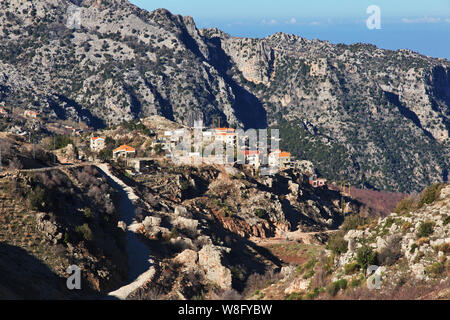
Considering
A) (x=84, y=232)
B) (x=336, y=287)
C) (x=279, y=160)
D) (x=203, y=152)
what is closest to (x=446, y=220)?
(x=336, y=287)

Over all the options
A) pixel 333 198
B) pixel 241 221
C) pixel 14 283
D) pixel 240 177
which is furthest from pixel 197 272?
pixel 333 198

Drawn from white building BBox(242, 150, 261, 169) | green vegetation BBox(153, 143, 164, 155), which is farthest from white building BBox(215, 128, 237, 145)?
green vegetation BBox(153, 143, 164, 155)

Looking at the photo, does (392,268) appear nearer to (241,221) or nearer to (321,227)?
(241,221)

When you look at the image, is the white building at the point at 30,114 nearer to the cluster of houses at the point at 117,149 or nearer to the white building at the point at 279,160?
the cluster of houses at the point at 117,149

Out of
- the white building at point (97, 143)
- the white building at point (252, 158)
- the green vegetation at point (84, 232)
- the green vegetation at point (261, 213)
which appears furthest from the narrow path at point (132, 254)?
the white building at point (252, 158)

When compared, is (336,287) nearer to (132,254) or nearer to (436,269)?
(436,269)

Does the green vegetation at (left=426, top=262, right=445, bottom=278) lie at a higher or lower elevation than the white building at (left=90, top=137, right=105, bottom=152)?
lower

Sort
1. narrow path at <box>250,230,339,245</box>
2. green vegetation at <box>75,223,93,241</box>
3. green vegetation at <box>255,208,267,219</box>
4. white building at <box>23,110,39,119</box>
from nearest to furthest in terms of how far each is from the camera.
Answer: green vegetation at <box>75,223,93,241</box>
narrow path at <box>250,230,339,245</box>
green vegetation at <box>255,208,267,219</box>
white building at <box>23,110,39,119</box>

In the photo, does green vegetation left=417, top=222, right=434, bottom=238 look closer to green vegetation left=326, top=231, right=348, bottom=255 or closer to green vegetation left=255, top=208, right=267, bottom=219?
green vegetation left=326, top=231, right=348, bottom=255
